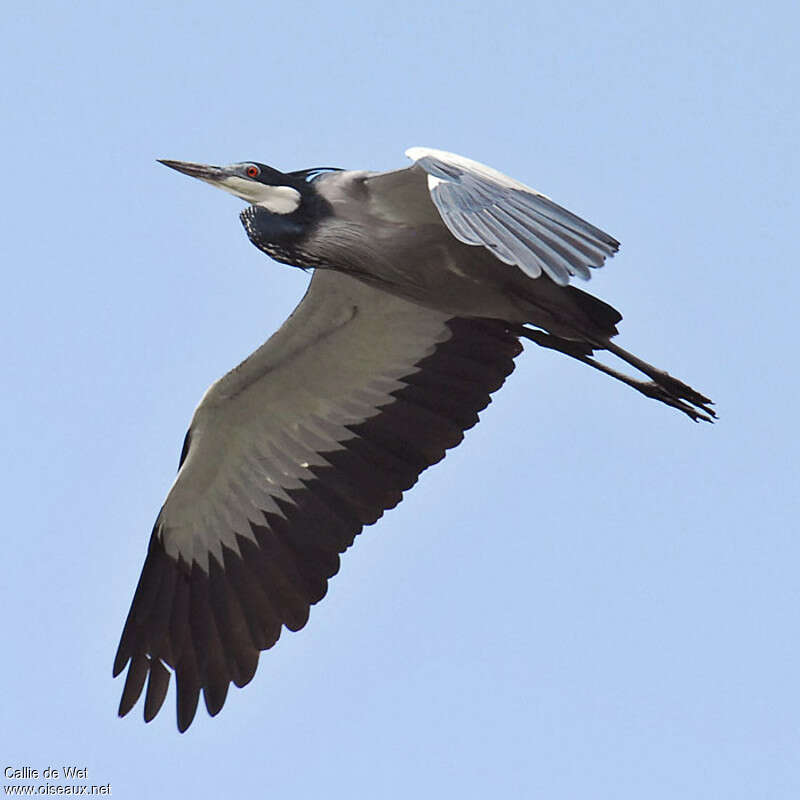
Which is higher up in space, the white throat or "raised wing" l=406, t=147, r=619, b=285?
the white throat

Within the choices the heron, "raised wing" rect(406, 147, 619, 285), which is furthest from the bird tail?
"raised wing" rect(406, 147, 619, 285)

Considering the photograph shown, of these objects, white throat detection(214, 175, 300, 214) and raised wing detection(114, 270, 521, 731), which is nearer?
white throat detection(214, 175, 300, 214)

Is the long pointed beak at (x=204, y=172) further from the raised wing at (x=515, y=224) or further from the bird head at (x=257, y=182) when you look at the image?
the raised wing at (x=515, y=224)

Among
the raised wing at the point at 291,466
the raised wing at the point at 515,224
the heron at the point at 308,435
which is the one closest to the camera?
the raised wing at the point at 515,224

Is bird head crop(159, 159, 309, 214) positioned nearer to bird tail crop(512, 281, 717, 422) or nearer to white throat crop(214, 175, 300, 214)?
white throat crop(214, 175, 300, 214)

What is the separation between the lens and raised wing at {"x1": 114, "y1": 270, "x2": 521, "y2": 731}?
8.73m

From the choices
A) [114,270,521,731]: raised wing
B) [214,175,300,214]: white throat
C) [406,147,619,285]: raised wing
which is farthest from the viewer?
[114,270,521,731]: raised wing

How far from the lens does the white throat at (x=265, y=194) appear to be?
25.4 feet

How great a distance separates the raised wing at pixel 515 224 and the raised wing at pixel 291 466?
188cm

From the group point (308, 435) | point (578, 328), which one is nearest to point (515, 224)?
point (578, 328)

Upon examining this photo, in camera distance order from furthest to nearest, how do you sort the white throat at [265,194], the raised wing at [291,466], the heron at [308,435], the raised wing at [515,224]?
the raised wing at [291,466]
the heron at [308,435]
the white throat at [265,194]
the raised wing at [515,224]

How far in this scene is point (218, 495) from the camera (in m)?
9.09

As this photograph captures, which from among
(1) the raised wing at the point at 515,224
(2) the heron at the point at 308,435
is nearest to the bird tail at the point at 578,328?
(2) the heron at the point at 308,435

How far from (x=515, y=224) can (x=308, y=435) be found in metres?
3.00
